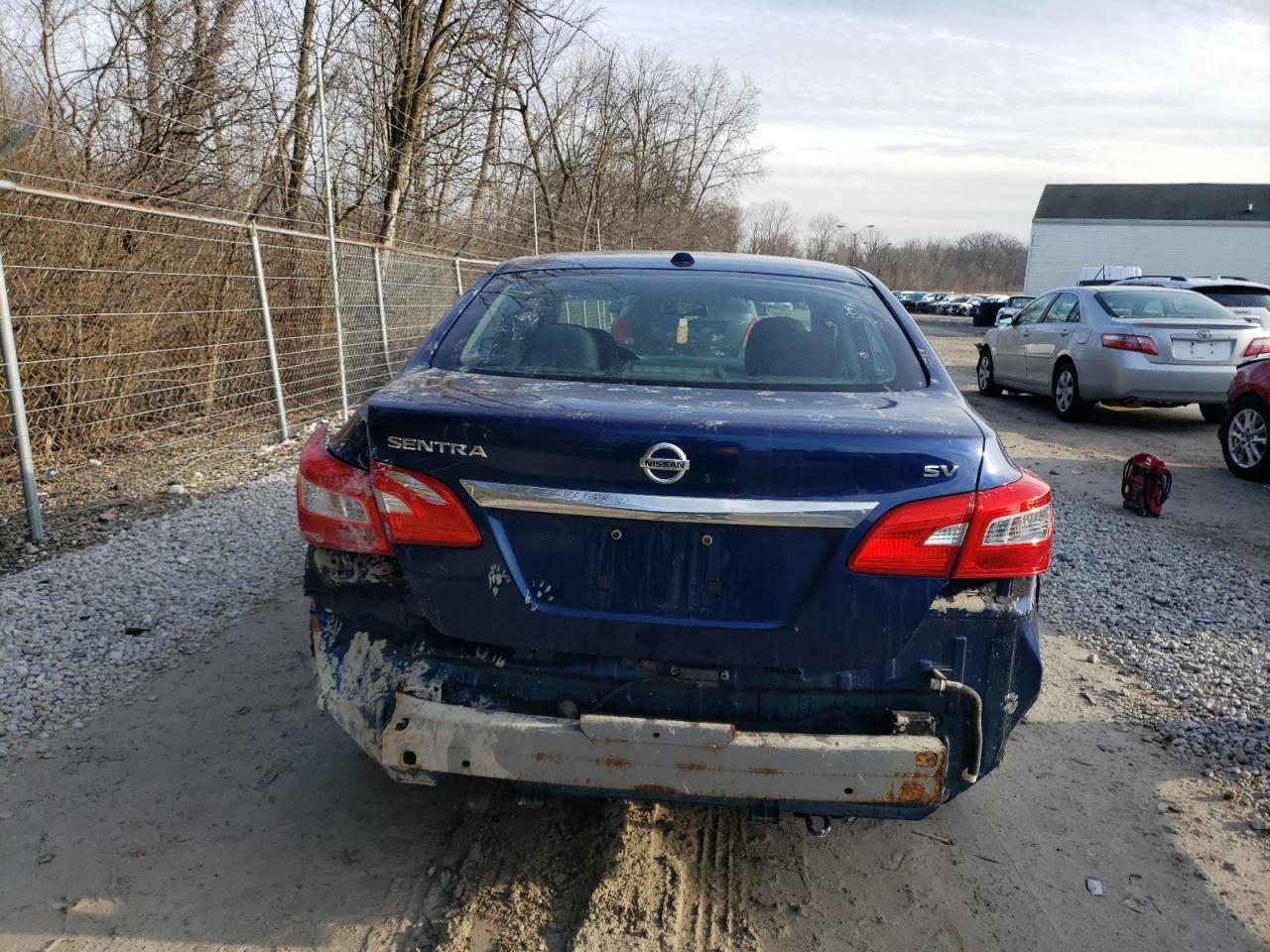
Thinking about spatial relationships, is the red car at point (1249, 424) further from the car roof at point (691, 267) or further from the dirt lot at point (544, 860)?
the car roof at point (691, 267)

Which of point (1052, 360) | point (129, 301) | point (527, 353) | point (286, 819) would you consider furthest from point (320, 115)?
point (1052, 360)

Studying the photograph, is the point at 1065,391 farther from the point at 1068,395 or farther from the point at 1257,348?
the point at 1257,348

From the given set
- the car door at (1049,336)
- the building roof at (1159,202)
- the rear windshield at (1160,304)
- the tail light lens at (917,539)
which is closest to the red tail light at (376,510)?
the tail light lens at (917,539)

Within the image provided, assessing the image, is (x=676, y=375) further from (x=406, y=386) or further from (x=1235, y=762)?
(x=1235, y=762)

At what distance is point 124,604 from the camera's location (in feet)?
15.3

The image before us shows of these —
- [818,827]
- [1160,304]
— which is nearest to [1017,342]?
[1160,304]

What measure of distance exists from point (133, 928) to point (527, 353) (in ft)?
6.17

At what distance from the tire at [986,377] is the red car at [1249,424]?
5.50 metres

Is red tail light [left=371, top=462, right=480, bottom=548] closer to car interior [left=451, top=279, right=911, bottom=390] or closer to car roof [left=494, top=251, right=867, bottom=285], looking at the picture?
car interior [left=451, top=279, right=911, bottom=390]

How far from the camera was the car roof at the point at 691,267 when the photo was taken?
363 centimetres

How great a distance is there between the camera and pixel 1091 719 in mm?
3789

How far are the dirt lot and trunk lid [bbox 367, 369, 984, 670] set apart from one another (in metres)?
0.76

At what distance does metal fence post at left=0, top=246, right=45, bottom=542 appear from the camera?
5.23 meters

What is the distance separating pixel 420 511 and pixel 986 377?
13633 millimetres
